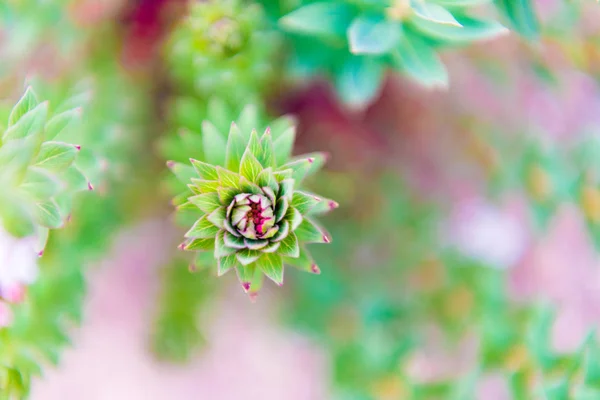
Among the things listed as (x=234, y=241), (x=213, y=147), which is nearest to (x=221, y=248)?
(x=234, y=241)

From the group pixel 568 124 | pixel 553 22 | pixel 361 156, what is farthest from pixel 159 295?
pixel 568 124

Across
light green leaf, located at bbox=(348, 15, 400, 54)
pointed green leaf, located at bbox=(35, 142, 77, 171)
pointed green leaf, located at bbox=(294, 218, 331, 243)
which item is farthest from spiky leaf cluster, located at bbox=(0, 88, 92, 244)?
light green leaf, located at bbox=(348, 15, 400, 54)

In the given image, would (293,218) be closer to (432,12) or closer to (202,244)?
(202,244)

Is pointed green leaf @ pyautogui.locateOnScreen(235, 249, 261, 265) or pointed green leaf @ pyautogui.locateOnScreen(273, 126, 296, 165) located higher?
pointed green leaf @ pyautogui.locateOnScreen(273, 126, 296, 165)

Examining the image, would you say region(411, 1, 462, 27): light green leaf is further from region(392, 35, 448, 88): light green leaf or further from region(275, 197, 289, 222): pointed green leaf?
region(275, 197, 289, 222): pointed green leaf

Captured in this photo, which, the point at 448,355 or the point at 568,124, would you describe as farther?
the point at 568,124

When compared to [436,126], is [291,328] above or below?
below

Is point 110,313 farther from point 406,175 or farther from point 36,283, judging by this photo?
point 406,175

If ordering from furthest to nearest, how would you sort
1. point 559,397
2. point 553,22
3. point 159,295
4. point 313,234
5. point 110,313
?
point 110,313
point 159,295
point 553,22
point 559,397
point 313,234
